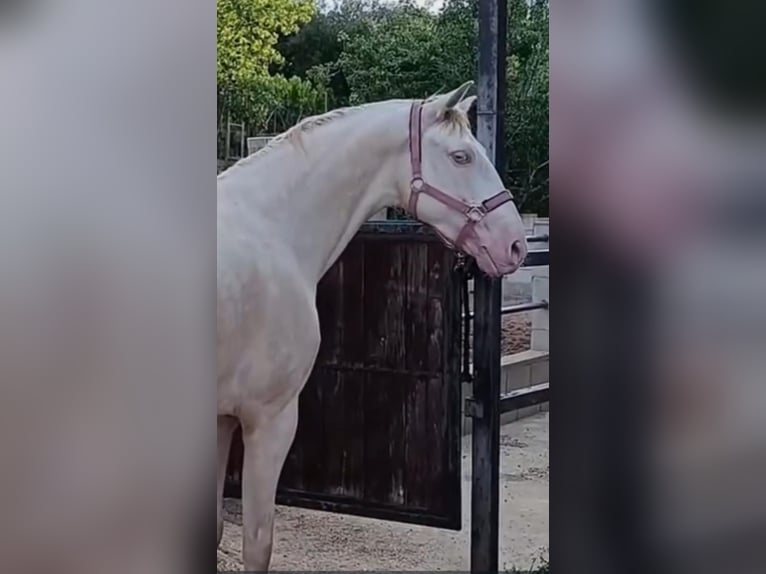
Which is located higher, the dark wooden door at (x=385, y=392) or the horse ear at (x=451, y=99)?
the horse ear at (x=451, y=99)

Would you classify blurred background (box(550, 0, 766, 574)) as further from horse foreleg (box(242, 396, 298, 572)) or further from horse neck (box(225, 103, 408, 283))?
horse foreleg (box(242, 396, 298, 572))

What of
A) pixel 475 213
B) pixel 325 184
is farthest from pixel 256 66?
pixel 475 213

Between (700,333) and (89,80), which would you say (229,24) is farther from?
(700,333)

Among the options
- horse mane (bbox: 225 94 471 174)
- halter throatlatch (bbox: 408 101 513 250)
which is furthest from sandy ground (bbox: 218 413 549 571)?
horse mane (bbox: 225 94 471 174)

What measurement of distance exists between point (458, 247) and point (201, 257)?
0.49m

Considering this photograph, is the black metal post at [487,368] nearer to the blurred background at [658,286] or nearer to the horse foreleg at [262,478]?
the blurred background at [658,286]

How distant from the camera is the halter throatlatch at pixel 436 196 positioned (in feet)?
5.14

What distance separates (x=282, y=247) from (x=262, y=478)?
1.46 feet

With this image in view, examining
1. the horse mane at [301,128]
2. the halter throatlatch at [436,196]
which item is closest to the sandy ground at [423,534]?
the halter throatlatch at [436,196]

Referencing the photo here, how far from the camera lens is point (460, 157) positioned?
1.58 meters

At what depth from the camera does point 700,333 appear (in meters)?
1.41

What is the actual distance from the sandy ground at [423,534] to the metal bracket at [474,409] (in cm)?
5

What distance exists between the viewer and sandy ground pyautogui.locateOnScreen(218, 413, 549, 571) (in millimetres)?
1540

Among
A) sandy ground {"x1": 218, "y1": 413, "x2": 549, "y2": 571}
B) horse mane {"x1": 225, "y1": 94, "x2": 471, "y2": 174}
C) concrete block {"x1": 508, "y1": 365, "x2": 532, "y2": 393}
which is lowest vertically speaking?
sandy ground {"x1": 218, "y1": 413, "x2": 549, "y2": 571}
